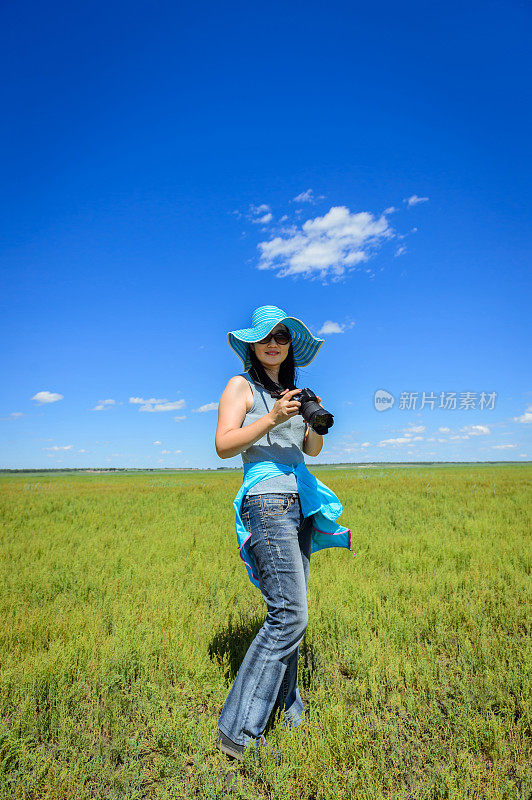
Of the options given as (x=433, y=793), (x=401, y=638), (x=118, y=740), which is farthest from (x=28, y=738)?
(x=401, y=638)

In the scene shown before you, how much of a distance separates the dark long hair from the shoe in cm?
210

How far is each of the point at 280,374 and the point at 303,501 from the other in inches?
36.1

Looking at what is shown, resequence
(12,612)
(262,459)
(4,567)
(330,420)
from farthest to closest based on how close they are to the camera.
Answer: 1. (4,567)
2. (12,612)
3. (262,459)
4. (330,420)

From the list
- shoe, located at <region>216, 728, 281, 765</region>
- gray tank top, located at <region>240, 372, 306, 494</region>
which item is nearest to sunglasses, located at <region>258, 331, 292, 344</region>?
gray tank top, located at <region>240, 372, 306, 494</region>

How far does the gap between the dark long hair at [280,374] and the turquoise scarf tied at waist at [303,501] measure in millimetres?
506

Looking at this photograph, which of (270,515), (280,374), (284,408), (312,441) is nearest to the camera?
(284,408)

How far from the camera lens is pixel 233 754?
2717mm

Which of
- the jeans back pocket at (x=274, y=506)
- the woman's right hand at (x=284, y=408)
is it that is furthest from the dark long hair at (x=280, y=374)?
the jeans back pocket at (x=274, y=506)

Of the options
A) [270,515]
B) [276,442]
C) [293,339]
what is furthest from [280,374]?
[270,515]

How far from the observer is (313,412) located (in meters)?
2.56

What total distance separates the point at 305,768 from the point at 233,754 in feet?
1.40

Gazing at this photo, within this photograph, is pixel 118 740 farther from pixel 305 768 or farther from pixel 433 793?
pixel 433 793

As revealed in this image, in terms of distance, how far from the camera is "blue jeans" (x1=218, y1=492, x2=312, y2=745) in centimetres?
266

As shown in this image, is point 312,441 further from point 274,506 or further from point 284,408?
point 284,408
